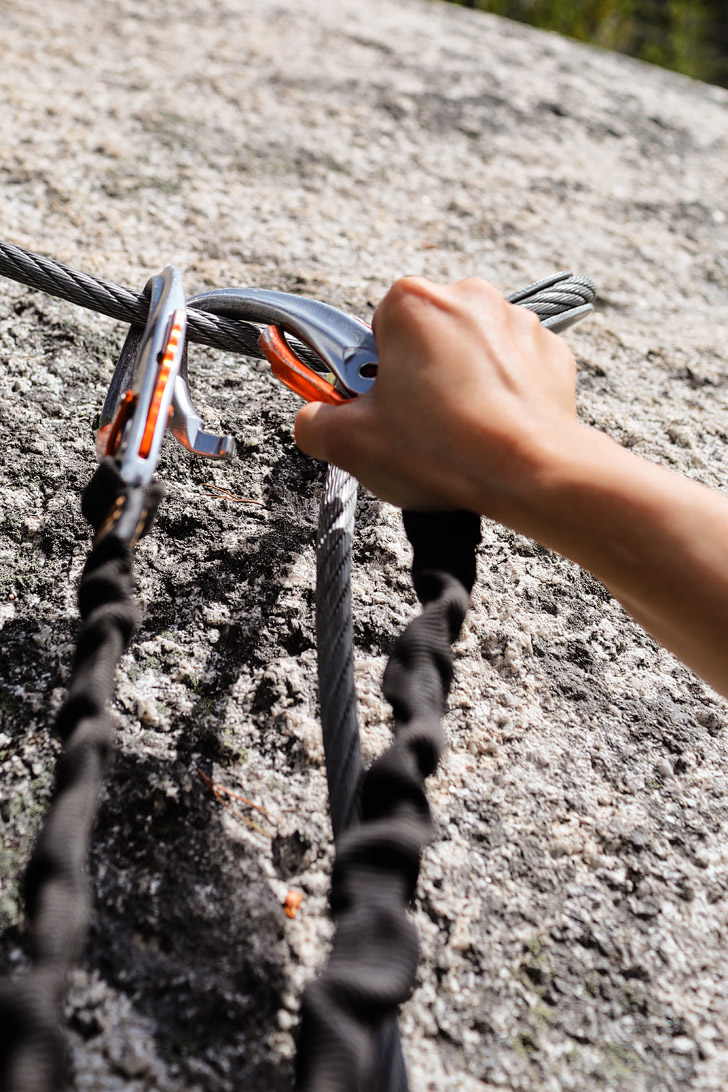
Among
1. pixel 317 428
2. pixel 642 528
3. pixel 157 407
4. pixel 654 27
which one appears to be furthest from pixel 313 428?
pixel 654 27

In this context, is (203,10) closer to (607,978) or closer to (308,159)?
(308,159)

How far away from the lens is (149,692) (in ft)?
2.11

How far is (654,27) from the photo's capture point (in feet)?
14.7

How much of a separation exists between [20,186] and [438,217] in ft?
1.97

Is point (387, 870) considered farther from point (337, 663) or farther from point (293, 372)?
point (293, 372)

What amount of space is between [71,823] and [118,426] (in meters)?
0.27

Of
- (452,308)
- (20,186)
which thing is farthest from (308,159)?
(452,308)

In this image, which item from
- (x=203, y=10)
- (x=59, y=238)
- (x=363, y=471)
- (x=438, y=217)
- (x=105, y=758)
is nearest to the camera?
(x=105, y=758)

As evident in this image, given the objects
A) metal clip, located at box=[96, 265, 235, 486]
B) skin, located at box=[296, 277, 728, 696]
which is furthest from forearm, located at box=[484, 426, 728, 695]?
metal clip, located at box=[96, 265, 235, 486]

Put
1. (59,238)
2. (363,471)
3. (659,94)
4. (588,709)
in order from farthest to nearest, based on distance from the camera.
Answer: (659,94) → (59,238) → (588,709) → (363,471)

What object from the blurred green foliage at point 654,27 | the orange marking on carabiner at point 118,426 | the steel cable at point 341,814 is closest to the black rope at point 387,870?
the steel cable at point 341,814

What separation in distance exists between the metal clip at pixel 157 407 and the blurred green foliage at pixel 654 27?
412cm

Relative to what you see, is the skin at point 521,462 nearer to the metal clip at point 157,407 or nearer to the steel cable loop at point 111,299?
the metal clip at point 157,407

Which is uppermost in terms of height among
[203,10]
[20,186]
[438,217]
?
[203,10]
